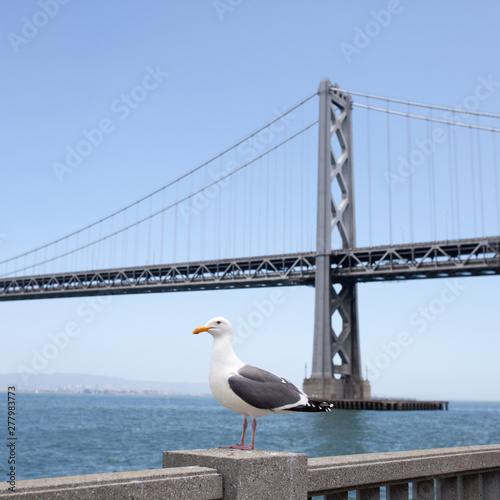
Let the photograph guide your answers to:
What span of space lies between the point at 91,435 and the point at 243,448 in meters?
35.9

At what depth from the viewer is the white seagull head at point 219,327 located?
3.56 metres

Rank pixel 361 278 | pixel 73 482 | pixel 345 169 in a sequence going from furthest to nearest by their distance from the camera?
pixel 345 169, pixel 361 278, pixel 73 482

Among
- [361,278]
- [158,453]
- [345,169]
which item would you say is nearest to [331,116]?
[345,169]

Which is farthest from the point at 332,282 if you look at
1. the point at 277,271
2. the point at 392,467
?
the point at 392,467

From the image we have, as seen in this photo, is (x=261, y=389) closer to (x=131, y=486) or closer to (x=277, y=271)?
(x=131, y=486)

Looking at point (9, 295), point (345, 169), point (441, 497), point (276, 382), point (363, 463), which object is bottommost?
point (441, 497)

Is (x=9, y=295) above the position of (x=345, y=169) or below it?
below

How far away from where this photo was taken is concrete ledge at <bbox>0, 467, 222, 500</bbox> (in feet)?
8.83

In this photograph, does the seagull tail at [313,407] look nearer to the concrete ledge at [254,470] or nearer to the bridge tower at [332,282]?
the concrete ledge at [254,470]

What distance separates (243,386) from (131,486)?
0.81 m

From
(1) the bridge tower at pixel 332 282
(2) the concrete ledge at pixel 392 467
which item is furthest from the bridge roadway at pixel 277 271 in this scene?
(2) the concrete ledge at pixel 392 467

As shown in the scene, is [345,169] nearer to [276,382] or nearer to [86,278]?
[86,278]

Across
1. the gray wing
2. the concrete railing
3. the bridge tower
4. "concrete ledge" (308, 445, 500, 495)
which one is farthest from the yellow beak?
the bridge tower

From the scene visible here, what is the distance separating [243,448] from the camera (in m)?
3.50
